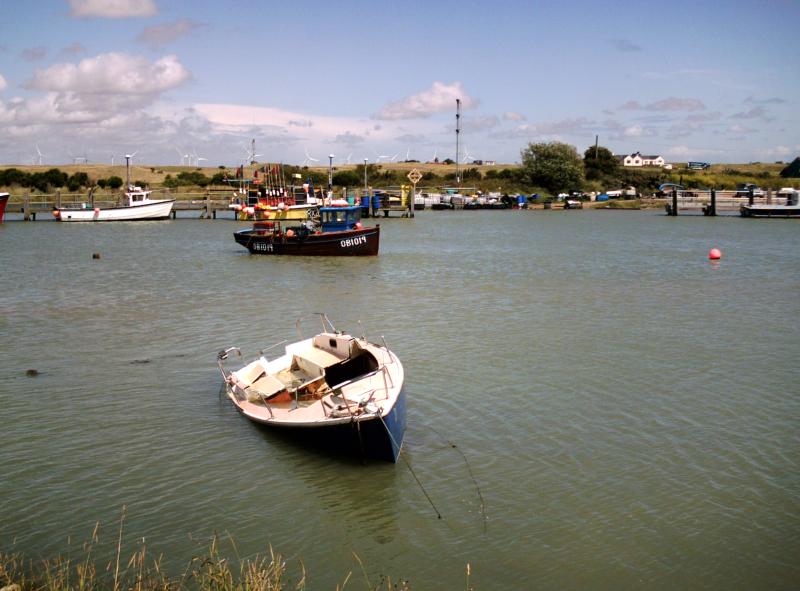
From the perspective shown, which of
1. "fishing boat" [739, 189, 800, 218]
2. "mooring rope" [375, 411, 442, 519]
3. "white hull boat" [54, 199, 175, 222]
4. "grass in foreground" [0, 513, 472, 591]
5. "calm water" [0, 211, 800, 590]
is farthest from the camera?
"fishing boat" [739, 189, 800, 218]

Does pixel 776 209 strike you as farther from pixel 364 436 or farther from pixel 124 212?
pixel 364 436

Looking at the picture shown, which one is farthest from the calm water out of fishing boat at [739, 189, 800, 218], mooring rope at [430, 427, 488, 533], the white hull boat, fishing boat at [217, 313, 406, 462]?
fishing boat at [739, 189, 800, 218]

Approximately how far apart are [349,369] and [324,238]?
24.6 m

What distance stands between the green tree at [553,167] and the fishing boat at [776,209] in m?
36.0

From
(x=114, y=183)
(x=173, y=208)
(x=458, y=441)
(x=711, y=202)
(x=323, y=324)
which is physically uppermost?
(x=114, y=183)

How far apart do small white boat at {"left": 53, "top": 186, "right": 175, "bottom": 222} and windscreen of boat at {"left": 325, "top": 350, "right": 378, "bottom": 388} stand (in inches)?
2290

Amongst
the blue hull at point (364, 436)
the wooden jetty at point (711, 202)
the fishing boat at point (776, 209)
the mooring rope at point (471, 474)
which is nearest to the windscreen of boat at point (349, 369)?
the mooring rope at point (471, 474)

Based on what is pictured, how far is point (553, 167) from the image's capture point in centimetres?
10831

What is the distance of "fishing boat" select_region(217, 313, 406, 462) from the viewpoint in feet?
35.1

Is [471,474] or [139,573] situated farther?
[471,474]

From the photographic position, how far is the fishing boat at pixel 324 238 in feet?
124

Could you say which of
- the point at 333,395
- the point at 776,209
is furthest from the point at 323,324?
the point at 776,209

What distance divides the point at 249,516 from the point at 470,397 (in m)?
5.56

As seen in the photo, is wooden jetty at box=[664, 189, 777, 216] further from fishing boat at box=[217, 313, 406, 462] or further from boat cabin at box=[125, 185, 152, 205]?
fishing boat at box=[217, 313, 406, 462]
